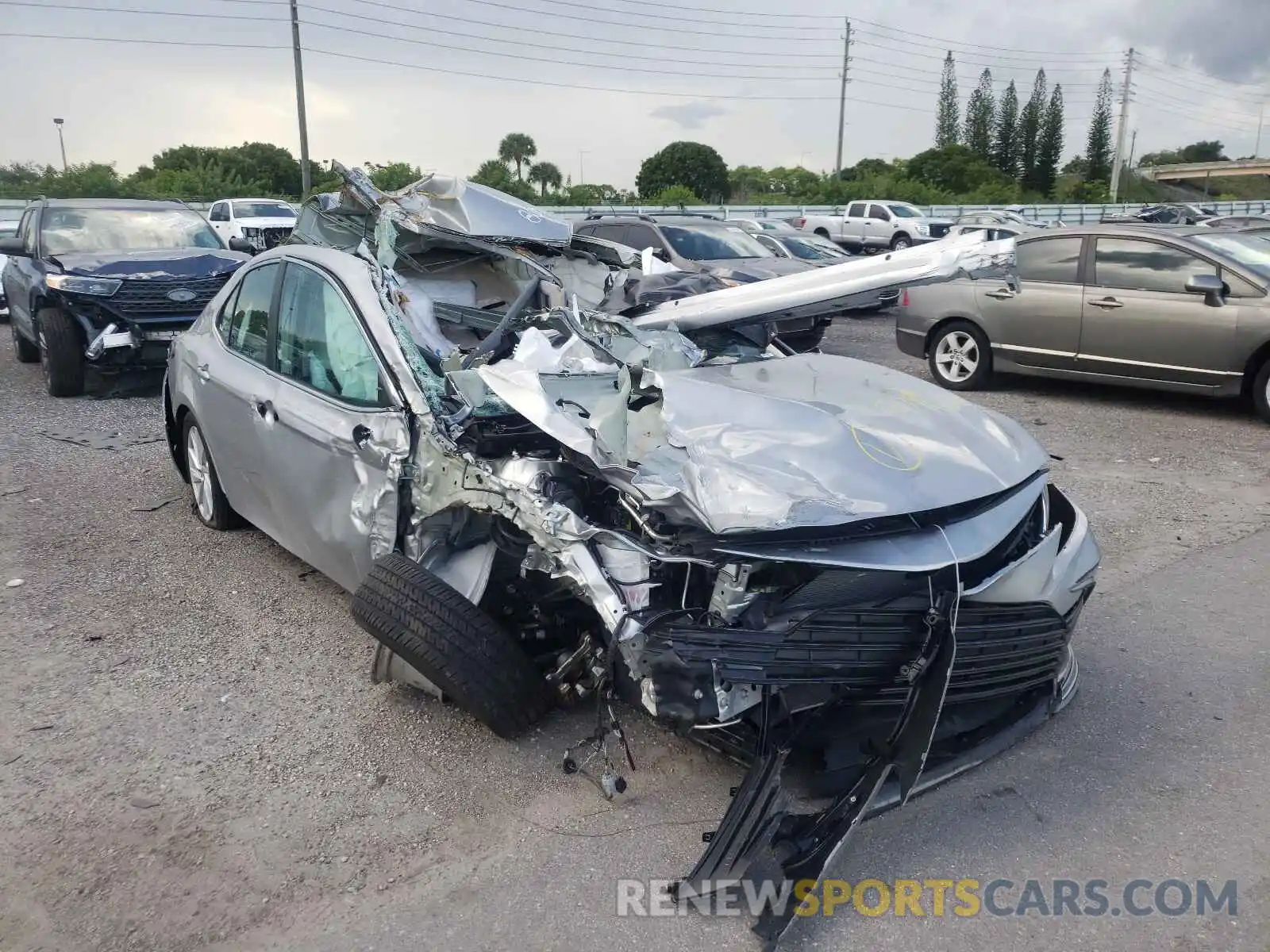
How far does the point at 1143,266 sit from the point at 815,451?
706cm

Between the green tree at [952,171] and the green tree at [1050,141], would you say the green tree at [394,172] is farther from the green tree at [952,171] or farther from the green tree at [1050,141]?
the green tree at [1050,141]

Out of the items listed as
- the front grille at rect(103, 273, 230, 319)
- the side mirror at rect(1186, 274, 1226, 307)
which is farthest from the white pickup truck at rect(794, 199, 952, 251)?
the front grille at rect(103, 273, 230, 319)

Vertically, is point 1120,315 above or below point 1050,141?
below

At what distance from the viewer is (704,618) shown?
2.93m

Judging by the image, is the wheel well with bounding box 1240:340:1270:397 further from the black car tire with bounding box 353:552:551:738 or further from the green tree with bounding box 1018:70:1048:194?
the green tree with bounding box 1018:70:1048:194

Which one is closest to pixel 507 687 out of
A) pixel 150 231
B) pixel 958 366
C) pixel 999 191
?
pixel 958 366

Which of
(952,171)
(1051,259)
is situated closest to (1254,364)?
(1051,259)

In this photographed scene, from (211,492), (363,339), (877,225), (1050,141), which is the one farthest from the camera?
(1050,141)

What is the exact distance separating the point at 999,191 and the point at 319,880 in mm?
64646

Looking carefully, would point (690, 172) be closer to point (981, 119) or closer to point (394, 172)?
point (394, 172)

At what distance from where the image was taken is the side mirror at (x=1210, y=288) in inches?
318

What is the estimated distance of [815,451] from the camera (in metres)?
3.09

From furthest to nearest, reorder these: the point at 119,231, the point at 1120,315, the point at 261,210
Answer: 1. the point at 261,210
2. the point at 119,231
3. the point at 1120,315

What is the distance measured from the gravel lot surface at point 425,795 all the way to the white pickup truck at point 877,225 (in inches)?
1074
